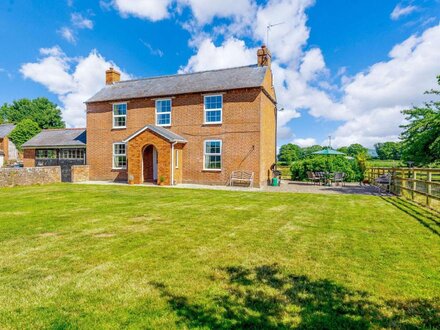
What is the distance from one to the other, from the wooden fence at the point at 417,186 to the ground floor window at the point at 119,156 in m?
19.1

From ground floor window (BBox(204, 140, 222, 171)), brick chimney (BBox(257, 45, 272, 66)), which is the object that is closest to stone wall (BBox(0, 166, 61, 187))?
ground floor window (BBox(204, 140, 222, 171))

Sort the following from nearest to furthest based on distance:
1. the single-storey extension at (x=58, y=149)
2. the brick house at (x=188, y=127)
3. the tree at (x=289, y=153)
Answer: the brick house at (x=188, y=127) < the single-storey extension at (x=58, y=149) < the tree at (x=289, y=153)

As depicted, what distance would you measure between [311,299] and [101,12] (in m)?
22.4

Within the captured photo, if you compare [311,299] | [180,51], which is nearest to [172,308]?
[311,299]

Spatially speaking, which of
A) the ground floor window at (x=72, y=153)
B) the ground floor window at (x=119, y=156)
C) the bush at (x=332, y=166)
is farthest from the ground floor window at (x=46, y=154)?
the bush at (x=332, y=166)

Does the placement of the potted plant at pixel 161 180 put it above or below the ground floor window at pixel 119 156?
below

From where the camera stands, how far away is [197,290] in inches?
143

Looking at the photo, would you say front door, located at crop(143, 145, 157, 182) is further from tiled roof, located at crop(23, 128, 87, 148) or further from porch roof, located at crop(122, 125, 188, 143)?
tiled roof, located at crop(23, 128, 87, 148)

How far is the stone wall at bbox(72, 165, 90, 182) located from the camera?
71.3ft

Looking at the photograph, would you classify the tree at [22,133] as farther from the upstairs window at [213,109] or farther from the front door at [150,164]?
the upstairs window at [213,109]

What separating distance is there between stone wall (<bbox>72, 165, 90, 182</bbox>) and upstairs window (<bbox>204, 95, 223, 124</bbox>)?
1111 cm

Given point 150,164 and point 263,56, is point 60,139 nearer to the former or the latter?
point 150,164

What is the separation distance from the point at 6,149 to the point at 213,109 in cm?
4590

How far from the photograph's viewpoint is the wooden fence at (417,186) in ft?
32.8
